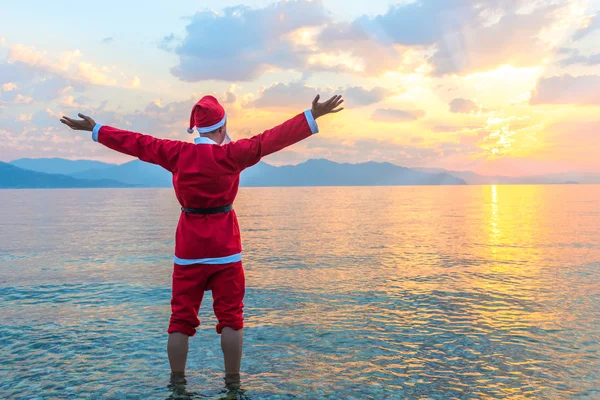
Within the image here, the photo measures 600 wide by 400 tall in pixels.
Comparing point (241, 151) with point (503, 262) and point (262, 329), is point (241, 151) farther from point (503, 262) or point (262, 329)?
point (503, 262)

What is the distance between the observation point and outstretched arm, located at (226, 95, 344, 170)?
4.86 meters

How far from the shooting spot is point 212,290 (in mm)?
5191

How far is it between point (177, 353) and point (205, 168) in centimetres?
213

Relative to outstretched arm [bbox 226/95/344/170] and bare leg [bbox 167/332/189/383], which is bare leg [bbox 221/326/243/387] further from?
outstretched arm [bbox 226/95/344/170]

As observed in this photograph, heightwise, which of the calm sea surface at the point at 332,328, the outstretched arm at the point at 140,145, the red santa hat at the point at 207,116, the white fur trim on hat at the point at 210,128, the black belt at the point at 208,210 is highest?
the red santa hat at the point at 207,116

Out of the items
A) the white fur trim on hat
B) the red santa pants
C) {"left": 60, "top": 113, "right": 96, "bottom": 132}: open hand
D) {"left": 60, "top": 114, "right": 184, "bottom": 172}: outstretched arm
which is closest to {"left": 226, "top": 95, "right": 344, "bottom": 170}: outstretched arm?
the white fur trim on hat

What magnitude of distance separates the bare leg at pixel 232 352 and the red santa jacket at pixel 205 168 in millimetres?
814

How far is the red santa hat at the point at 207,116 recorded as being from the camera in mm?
5281

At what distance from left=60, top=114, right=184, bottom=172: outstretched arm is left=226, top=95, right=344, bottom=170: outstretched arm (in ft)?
2.10

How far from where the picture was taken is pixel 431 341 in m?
7.14

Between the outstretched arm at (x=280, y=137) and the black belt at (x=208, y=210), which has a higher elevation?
the outstretched arm at (x=280, y=137)

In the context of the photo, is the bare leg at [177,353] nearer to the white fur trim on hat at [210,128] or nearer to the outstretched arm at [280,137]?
the outstretched arm at [280,137]

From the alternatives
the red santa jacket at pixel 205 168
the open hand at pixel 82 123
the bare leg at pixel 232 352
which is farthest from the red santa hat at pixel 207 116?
the bare leg at pixel 232 352

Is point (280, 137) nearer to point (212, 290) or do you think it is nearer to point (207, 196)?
point (207, 196)
